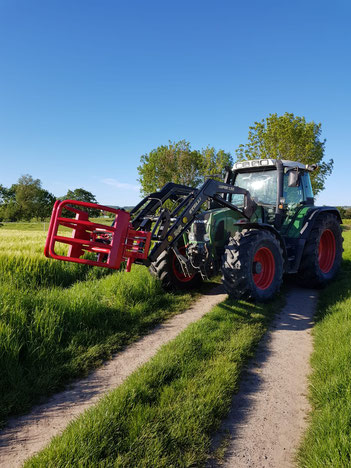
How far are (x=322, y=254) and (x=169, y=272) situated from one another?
12.9 ft

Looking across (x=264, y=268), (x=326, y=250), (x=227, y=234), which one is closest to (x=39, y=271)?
(x=227, y=234)

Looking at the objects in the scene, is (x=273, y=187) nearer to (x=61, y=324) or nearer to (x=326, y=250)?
(x=326, y=250)

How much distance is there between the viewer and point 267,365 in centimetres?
343

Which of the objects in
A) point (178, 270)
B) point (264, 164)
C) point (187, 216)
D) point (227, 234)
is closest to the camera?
point (187, 216)

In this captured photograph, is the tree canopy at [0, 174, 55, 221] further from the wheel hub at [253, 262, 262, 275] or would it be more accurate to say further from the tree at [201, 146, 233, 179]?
the wheel hub at [253, 262, 262, 275]

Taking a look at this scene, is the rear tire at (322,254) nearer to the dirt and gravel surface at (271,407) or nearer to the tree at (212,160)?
the dirt and gravel surface at (271,407)

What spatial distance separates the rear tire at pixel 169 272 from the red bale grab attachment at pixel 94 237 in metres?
1.40

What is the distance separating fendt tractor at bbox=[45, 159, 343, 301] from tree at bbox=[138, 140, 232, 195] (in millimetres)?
21384

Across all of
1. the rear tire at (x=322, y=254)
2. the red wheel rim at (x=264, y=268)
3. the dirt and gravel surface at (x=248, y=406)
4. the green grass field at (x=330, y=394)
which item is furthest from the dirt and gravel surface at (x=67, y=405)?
the rear tire at (x=322, y=254)

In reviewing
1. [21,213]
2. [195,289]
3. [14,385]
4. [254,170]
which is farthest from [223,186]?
[21,213]

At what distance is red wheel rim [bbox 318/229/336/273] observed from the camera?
7.26m

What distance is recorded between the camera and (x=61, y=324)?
3.94 m

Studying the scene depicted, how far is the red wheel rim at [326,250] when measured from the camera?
7258mm

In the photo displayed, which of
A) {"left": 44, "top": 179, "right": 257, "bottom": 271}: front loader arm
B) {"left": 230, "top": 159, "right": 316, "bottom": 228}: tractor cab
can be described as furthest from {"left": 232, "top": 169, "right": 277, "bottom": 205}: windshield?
{"left": 44, "top": 179, "right": 257, "bottom": 271}: front loader arm
